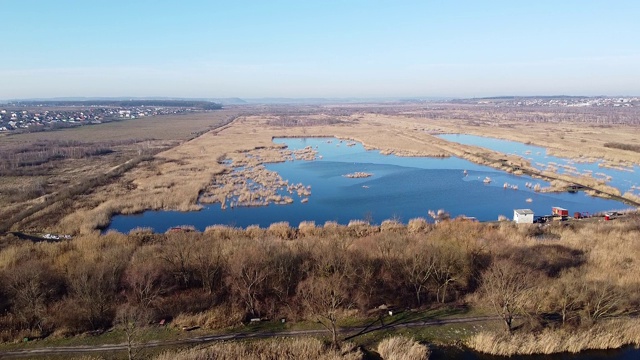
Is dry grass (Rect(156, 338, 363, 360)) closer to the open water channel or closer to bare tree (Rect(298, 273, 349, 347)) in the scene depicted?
bare tree (Rect(298, 273, 349, 347))

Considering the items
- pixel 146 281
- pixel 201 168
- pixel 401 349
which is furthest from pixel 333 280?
pixel 201 168

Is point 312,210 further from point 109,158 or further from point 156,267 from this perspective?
point 109,158

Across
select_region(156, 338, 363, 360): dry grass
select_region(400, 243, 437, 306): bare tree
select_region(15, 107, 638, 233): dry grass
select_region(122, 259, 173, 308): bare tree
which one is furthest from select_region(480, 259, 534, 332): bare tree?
select_region(15, 107, 638, 233): dry grass

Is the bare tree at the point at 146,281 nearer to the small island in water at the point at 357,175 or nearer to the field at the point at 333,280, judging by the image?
the field at the point at 333,280

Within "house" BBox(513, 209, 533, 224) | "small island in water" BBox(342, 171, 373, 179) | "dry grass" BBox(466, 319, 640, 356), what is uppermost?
"small island in water" BBox(342, 171, 373, 179)

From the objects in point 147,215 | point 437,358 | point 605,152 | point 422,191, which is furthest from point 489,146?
point 437,358

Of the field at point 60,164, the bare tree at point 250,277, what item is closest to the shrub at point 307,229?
the bare tree at point 250,277
